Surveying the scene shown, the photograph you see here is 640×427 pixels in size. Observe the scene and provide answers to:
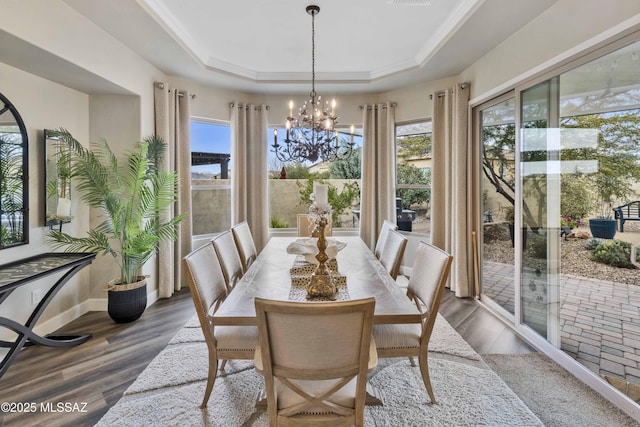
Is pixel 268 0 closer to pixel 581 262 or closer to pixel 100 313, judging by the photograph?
pixel 581 262

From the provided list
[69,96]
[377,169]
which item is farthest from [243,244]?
[377,169]

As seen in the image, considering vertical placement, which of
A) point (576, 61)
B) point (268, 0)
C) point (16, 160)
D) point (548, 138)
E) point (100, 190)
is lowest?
point (100, 190)

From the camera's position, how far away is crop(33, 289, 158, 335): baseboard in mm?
2807

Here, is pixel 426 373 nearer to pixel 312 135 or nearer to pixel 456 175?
pixel 312 135

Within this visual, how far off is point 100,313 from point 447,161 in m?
4.36

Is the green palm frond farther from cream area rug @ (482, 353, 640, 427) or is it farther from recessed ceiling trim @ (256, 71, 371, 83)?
cream area rug @ (482, 353, 640, 427)

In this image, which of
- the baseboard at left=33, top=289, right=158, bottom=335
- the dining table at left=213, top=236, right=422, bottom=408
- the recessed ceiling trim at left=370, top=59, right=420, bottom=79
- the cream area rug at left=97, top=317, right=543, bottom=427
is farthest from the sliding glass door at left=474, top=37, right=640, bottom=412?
the baseboard at left=33, top=289, right=158, bottom=335

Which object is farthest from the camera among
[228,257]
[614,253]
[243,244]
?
[243,244]

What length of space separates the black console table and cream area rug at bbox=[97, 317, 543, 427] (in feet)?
2.88

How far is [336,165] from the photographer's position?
4840 mm

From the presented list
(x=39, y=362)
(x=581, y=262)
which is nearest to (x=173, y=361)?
(x=39, y=362)

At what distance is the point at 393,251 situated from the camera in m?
2.58

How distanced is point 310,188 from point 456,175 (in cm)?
213

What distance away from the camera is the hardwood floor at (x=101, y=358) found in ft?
6.28
